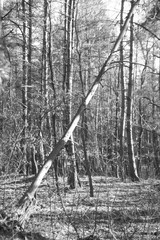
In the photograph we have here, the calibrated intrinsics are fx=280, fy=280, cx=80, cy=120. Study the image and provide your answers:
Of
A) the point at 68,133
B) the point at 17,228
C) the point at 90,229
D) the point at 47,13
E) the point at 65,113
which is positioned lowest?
the point at 90,229

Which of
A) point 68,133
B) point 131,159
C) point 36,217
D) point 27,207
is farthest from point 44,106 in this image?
point 131,159

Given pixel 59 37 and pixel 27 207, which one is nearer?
pixel 27 207

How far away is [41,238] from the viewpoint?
15.3 feet

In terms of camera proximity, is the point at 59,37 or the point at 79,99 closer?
the point at 79,99

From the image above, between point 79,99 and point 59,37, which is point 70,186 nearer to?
point 79,99

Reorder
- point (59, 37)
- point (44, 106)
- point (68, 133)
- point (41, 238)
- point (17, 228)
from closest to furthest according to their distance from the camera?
1. point (17, 228)
2. point (41, 238)
3. point (68, 133)
4. point (44, 106)
5. point (59, 37)

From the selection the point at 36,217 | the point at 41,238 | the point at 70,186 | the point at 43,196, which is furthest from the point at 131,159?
the point at 41,238

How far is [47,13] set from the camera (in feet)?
30.3

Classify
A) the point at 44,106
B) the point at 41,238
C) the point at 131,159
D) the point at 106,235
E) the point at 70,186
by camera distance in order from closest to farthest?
the point at 41,238, the point at 106,235, the point at 44,106, the point at 70,186, the point at 131,159

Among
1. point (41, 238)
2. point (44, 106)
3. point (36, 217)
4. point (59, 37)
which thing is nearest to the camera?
point (41, 238)

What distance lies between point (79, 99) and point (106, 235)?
515 centimetres

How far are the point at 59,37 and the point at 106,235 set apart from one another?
37.2ft

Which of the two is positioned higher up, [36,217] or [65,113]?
[65,113]

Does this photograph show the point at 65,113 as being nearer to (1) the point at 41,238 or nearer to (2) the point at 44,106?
(2) the point at 44,106
